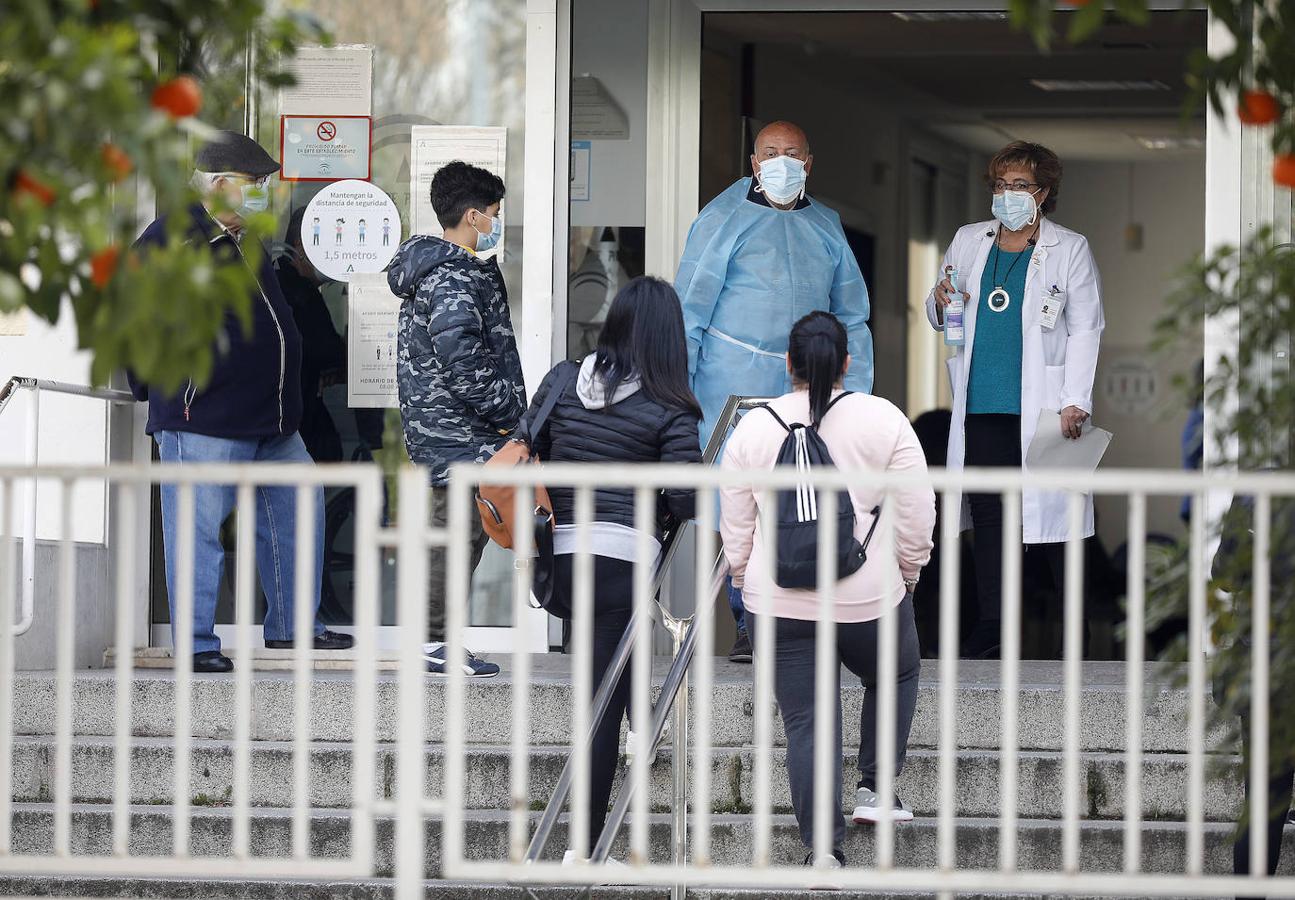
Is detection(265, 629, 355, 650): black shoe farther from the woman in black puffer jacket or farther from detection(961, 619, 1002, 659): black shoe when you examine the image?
detection(961, 619, 1002, 659): black shoe

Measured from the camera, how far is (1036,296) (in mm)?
7152

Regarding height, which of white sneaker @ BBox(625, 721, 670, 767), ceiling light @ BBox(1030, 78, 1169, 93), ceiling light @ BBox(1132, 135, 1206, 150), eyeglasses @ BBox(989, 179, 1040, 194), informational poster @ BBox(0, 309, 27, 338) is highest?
ceiling light @ BBox(1030, 78, 1169, 93)

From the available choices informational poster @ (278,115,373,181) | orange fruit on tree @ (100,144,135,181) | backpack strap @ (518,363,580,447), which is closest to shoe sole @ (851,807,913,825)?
backpack strap @ (518,363,580,447)

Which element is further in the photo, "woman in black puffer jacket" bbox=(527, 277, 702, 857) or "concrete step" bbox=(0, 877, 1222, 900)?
"woman in black puffer jacket" bbox=(527, 277, 702, 857)

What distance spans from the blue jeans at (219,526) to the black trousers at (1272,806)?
295 centimetres

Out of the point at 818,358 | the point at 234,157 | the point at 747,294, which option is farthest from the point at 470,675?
the point at 234,157

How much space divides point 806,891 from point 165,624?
3190mm

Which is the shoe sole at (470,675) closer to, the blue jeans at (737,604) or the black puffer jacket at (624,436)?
the blue jeans at (737,604)

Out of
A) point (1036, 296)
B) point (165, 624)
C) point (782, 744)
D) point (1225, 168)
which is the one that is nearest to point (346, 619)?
point (165, 624)

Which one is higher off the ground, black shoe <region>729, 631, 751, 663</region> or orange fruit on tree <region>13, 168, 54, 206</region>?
orange fruit on tree <region>13, 168, 54, 206</region>

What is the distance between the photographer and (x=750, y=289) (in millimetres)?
6980

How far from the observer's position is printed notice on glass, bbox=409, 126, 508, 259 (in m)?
7.50

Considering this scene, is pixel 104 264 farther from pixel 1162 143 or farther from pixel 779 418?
pixel 1162 143

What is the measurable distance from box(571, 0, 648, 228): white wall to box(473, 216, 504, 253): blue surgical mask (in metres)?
0.40
